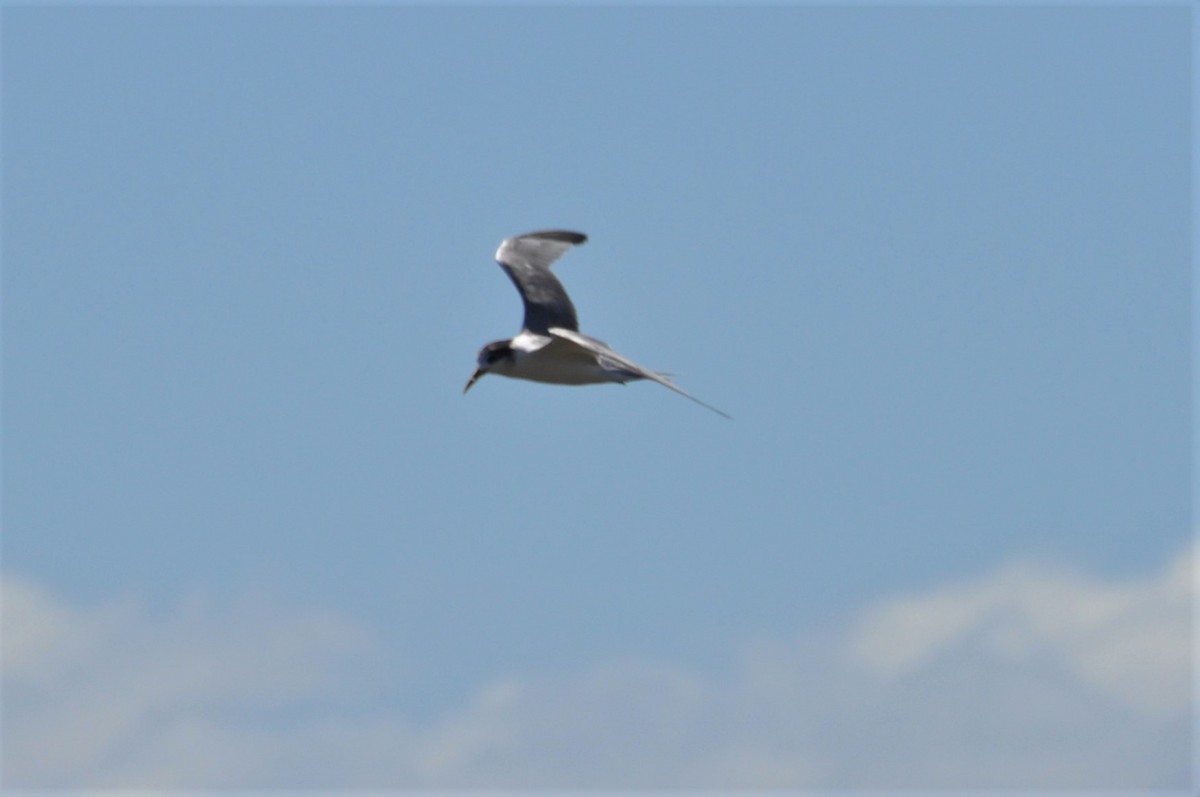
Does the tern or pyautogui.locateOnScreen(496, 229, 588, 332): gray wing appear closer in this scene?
the tern

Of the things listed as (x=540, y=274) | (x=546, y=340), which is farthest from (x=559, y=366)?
(x=540, y=274)

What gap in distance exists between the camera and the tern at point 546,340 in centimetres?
2703

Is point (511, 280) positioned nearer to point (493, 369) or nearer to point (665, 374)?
point (493, 369)

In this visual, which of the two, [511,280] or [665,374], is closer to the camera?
[665,374]

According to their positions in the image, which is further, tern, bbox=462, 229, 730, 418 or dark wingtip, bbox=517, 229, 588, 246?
dark wingtip, bbox=517, 229, 588, 246

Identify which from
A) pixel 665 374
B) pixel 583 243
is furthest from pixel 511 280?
pixel 665 374

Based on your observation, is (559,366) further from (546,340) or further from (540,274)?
(540,274)

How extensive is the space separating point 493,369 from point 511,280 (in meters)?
2.77

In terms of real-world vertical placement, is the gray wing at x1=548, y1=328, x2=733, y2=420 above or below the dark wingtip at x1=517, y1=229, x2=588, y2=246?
below

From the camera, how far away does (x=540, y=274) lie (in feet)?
102

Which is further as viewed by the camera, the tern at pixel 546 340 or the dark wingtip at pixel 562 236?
the dark wingtip at pixel 562 236

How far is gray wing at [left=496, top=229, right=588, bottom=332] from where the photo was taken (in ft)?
98.6

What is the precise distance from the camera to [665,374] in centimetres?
2514

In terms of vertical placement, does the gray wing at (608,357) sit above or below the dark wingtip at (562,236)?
below
